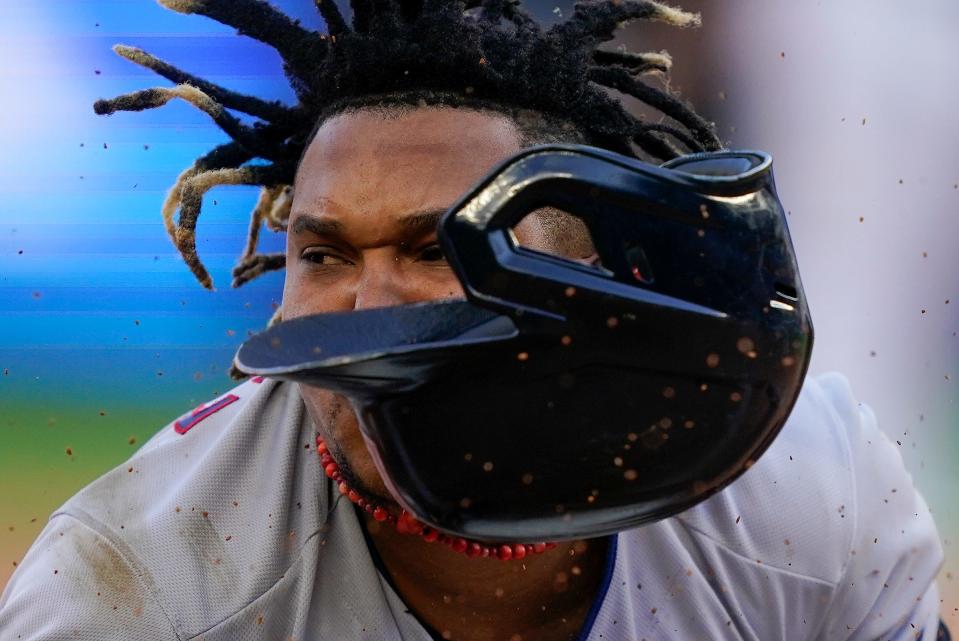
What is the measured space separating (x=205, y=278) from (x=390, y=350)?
944 mm

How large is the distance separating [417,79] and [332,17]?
0.20m

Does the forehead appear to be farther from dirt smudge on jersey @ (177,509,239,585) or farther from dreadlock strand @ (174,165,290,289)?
dirt smudge on jersey @ (177,509,239,585)

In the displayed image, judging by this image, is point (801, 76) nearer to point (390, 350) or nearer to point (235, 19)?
point (235, 19)

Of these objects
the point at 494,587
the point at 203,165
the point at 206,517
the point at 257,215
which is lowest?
the point at 494,587

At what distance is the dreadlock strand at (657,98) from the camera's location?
1715 millimetres

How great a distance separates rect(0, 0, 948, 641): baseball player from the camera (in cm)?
139

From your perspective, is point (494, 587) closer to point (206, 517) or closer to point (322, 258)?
point (206, 517)

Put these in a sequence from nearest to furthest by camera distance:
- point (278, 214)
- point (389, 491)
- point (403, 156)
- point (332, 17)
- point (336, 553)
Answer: point (389, 491) → point (403, 156) → point (336, 553) → point (332, 17) → point (278, 214)

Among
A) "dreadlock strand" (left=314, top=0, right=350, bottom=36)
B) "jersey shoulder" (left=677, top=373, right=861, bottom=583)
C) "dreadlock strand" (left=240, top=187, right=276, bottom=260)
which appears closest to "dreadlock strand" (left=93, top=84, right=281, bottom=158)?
"dreadlock strand" (left=240, top=187, right=276, bottom=260)

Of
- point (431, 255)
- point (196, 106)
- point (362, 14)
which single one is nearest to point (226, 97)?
point (196, 106)

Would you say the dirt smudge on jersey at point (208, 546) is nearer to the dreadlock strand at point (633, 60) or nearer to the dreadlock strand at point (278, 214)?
the dreadlock strand at point (278, 214)

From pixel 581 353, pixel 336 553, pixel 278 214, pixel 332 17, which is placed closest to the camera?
pixel 581 353

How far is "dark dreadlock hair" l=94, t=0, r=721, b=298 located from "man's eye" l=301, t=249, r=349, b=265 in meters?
0.23

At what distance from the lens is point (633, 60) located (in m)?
1.80
